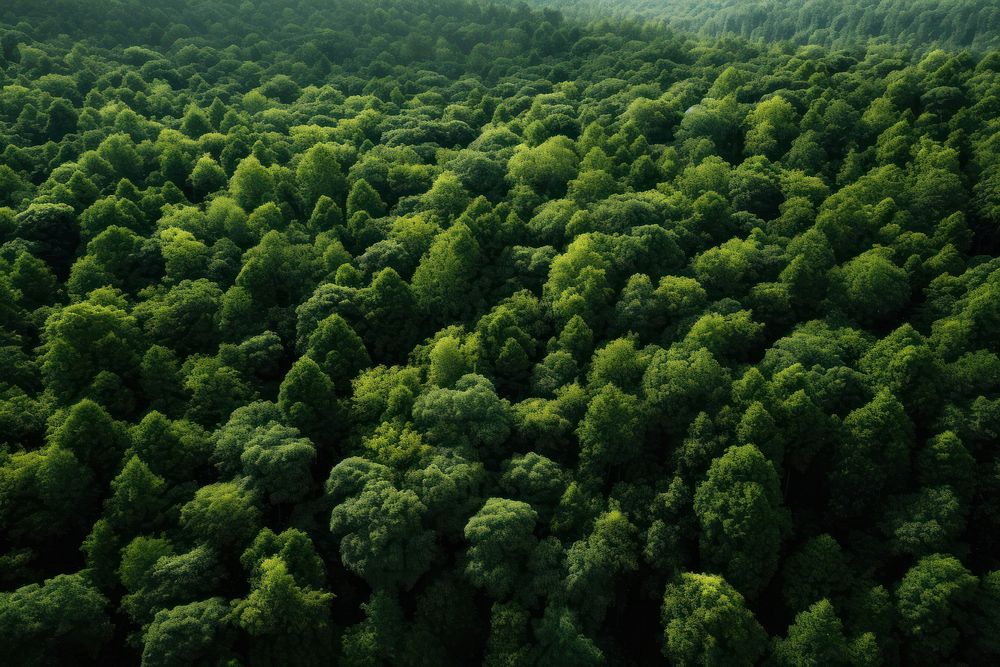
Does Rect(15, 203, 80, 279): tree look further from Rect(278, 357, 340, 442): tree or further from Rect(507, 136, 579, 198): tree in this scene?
Rect(507, 136, 579, 198): tree

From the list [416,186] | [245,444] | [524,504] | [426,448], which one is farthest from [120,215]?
[524,504]

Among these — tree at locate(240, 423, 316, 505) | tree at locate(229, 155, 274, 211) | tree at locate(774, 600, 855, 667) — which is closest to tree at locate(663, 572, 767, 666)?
tree at locate(774, 600, 855, 667)

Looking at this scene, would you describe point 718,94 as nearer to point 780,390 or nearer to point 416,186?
point 416,186

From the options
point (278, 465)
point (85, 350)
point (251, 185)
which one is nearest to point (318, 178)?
point (251, 185)

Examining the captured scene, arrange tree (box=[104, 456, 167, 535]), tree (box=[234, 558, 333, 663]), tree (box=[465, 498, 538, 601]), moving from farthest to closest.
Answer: tree (box=[104, 456, 167, 535]), tree (box=[465, 498, 538, 601]), tree (box=[234, 558, 333, 663])

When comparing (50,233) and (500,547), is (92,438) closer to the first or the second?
(500,547)

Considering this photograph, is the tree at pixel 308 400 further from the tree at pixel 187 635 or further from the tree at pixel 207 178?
the tree at pixel 207 178
